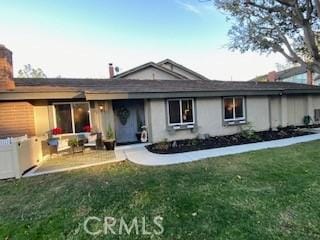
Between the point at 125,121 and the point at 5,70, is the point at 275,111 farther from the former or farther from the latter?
the point at 5,70

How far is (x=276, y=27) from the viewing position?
14.5m

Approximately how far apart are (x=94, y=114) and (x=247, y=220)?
28.0 feet

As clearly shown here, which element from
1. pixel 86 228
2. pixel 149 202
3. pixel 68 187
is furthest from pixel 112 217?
pixel 68 187

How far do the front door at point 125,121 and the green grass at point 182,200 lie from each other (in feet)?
16.4

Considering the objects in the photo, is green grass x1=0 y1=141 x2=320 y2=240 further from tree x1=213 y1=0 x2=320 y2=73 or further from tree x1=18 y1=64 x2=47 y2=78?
tree x1=18 y1=64 x2=47 y2=78

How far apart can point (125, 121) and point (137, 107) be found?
94 cm

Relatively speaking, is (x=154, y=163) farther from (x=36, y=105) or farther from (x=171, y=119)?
(x=36, y=105)

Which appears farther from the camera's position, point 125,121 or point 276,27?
point 276,27

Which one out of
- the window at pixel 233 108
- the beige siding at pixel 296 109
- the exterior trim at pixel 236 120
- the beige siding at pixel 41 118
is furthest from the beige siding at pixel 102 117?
the beige siding at pixel 296 109

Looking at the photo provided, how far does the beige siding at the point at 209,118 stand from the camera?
37.2 feet

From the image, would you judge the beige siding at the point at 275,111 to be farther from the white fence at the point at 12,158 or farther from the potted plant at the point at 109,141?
the white fence at the point at 12,158

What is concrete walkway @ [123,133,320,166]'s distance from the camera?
26.1 ft

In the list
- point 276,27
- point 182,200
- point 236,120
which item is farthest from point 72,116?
point 276,27

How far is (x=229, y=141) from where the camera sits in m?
11.0
